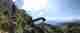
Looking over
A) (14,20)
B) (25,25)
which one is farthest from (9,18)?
(25,25)

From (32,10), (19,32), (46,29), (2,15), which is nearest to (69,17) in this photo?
(46,29)

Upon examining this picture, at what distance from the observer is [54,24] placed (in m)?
1.12

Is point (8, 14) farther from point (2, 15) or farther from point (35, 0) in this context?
point (35, 0)

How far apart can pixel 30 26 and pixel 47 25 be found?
0.15 m

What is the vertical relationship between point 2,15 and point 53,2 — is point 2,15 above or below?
below

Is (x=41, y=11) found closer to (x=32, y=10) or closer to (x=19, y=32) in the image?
(x=32, y=10)

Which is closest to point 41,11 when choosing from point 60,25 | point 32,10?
point 32,10

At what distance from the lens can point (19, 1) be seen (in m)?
1.14

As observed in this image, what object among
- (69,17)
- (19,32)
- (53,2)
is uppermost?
(53,2)

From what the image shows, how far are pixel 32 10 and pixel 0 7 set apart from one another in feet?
0.92

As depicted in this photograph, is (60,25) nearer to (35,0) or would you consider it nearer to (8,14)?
(35,0)

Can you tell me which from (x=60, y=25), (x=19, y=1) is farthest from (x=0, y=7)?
(x=60, y=25)

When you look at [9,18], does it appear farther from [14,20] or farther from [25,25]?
[25,25]

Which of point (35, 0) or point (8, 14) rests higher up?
point (35, 0)
